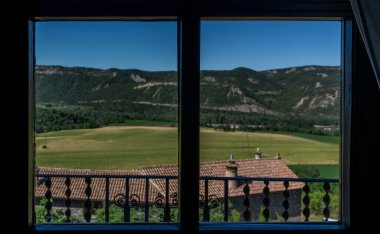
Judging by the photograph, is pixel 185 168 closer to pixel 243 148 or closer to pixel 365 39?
pixel 243 148

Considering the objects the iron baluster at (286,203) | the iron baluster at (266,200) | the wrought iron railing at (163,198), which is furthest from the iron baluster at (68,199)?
the iron baluster at (286,203)

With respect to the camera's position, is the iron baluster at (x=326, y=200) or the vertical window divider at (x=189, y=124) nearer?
the vertical window divider at (x=189, y=124)

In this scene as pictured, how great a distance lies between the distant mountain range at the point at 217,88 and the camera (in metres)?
2.16

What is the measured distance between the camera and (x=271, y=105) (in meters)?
2.25

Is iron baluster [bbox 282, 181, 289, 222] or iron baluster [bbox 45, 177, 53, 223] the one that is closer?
iron baluster [bbox 45, 177, 53, 223]

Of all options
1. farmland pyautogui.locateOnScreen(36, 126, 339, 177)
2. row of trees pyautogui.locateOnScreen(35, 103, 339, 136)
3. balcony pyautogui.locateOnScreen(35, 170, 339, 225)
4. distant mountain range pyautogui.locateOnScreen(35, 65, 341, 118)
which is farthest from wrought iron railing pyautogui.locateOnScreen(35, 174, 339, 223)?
distant mountain range pyautogui.locateOnScreen(35, 65, 341, 118)

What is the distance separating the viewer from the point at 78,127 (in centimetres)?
219

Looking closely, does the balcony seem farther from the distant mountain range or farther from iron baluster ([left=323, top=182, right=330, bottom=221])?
the distant mountain range

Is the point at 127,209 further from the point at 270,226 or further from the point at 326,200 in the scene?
the point at 326,200

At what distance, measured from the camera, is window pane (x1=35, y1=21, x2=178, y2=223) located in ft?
7.06

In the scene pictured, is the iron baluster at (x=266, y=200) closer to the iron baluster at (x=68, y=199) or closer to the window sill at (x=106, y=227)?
the window sill at (x=106, y=227)

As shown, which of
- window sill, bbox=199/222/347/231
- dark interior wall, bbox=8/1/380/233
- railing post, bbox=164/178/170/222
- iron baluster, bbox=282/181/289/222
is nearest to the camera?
dark interior wall, bbox=8/1/380/233

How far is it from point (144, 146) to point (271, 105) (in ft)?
→ 2.50
